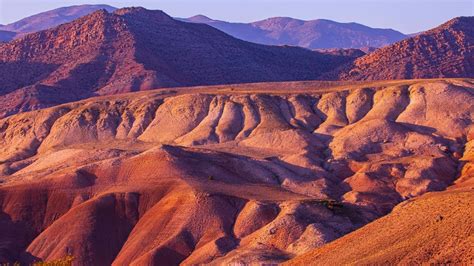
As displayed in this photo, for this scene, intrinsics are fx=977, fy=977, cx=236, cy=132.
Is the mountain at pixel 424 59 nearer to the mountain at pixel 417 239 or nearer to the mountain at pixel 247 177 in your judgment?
the mountain at pixel 247 177

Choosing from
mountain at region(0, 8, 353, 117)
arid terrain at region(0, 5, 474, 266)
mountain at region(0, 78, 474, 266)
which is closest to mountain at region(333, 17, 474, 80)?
mountain at region(0, 8, 353, 117)

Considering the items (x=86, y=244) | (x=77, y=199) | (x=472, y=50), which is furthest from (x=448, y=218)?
(x=472, y=50)

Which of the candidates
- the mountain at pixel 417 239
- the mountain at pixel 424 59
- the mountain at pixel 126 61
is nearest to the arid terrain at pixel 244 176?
the mountain at pixel 417 239

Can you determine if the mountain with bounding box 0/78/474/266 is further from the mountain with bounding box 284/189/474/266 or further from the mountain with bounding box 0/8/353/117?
the mountain with bounding box 0/8/353/117

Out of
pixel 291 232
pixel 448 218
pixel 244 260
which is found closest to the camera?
pixel 448 218

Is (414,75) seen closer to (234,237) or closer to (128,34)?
(128,34)

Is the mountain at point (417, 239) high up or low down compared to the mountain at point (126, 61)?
up
